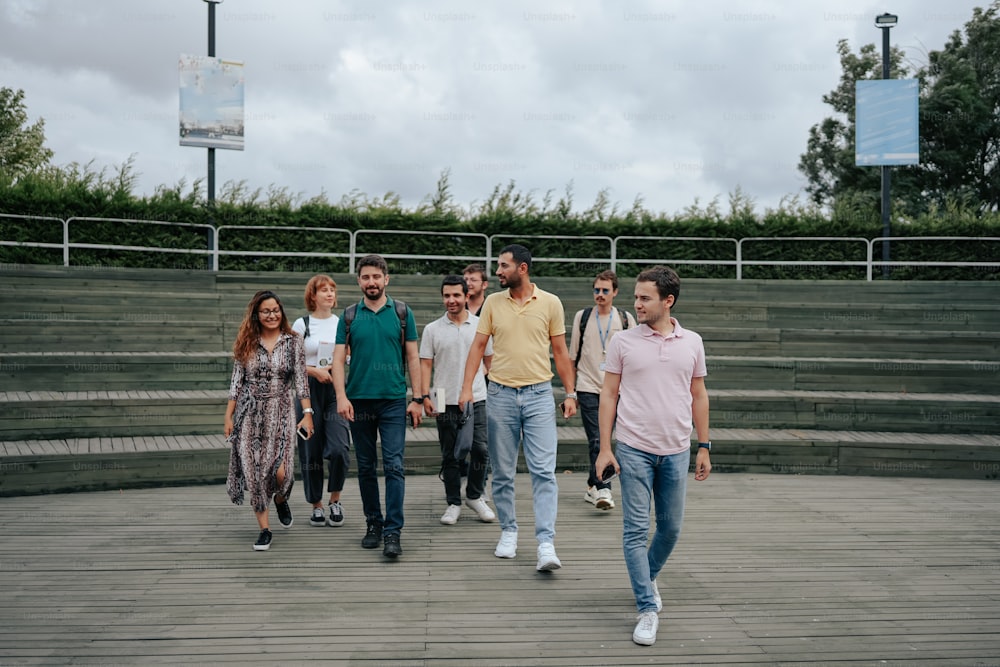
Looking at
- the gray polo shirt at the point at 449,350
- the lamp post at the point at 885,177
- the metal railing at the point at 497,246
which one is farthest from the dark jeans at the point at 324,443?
the lamp post at the point at 885,177

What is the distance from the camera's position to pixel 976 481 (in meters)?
8.83

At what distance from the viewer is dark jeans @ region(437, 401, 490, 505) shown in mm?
6773

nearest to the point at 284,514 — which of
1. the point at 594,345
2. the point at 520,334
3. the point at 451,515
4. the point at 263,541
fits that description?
the point at 263,541

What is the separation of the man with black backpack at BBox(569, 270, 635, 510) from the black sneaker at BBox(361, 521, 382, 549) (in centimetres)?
193

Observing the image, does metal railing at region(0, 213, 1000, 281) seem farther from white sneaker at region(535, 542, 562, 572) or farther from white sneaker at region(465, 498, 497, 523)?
white sneaker at region(535, 542, 562, 572)

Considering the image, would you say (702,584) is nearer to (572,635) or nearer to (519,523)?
(572,635)

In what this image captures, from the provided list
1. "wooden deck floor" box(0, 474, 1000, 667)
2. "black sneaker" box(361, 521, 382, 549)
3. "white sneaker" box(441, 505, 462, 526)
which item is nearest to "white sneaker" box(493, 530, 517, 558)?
"wooden deck floor" box(0, 474, 1000, 667)

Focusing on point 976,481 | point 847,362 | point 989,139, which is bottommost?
point 976,481

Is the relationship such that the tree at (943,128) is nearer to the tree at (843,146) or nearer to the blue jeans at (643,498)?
the tree at (843,146)

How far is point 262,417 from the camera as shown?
20.0 ft

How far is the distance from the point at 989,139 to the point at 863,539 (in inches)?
1180

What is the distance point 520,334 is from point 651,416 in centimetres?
142

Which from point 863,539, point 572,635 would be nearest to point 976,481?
point 863,539

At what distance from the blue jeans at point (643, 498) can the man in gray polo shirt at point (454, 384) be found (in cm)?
199
